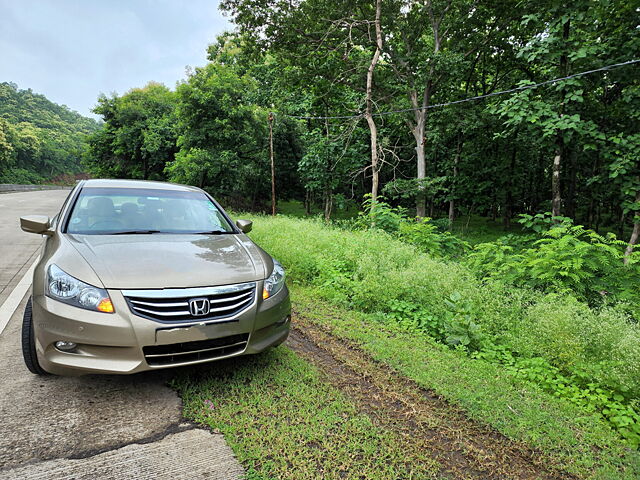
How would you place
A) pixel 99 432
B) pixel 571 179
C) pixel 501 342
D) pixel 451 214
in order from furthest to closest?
1. pixel 451 214
2. pixel 571 179
3. pixel 501 342
4. pixel 99 432

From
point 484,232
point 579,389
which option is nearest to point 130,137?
point 484,232

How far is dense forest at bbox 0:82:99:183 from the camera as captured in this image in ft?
160

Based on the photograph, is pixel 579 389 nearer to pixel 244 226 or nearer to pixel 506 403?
pixel 506 403

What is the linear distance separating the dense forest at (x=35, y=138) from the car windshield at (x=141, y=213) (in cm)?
4954

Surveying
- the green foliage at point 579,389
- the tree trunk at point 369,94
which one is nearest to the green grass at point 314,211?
the tree trunk at point 369,94

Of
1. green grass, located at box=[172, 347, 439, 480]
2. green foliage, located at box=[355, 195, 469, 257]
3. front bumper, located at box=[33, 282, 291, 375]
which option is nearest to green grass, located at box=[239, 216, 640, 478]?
green grass, located at box=[172, 347, 439, 480]

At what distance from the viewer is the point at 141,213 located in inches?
138

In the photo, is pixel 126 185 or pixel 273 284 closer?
pixel 273 284

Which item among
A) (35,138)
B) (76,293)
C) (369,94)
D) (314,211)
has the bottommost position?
(314,211)

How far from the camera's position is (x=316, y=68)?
14.6 m

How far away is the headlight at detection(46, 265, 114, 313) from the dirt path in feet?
6.16

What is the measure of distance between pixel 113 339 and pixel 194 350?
517 millimetres

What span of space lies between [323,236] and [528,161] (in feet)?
68.1

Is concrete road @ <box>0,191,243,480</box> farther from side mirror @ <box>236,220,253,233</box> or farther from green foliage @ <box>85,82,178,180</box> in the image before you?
green foliage @ <box>85,82,178,180</box>
